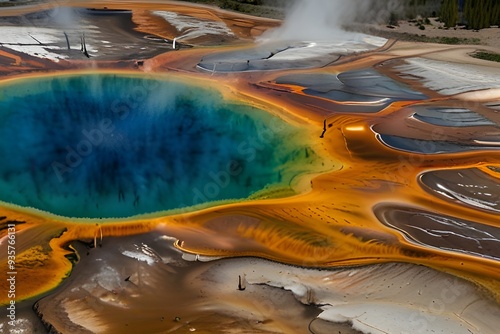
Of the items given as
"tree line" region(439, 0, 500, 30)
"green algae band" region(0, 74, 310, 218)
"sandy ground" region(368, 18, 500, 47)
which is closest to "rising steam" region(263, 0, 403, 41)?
"sandy ground" region(368, 18, 500, 47)

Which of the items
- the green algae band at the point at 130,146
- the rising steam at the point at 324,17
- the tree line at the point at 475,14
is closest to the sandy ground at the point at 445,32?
the tree line at the point at 475,14

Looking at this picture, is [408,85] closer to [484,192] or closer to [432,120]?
[432,120]

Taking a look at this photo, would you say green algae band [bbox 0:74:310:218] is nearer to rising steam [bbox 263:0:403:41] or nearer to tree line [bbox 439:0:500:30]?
rising steam [bbox 263:0:403:41]

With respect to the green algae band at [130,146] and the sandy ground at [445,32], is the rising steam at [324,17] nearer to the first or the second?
the sandy ground at [445,32]

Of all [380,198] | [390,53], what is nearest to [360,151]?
[380,198]

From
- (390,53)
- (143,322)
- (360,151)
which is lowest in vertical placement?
(143,322)

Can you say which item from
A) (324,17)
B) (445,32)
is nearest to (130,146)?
(324,17)
